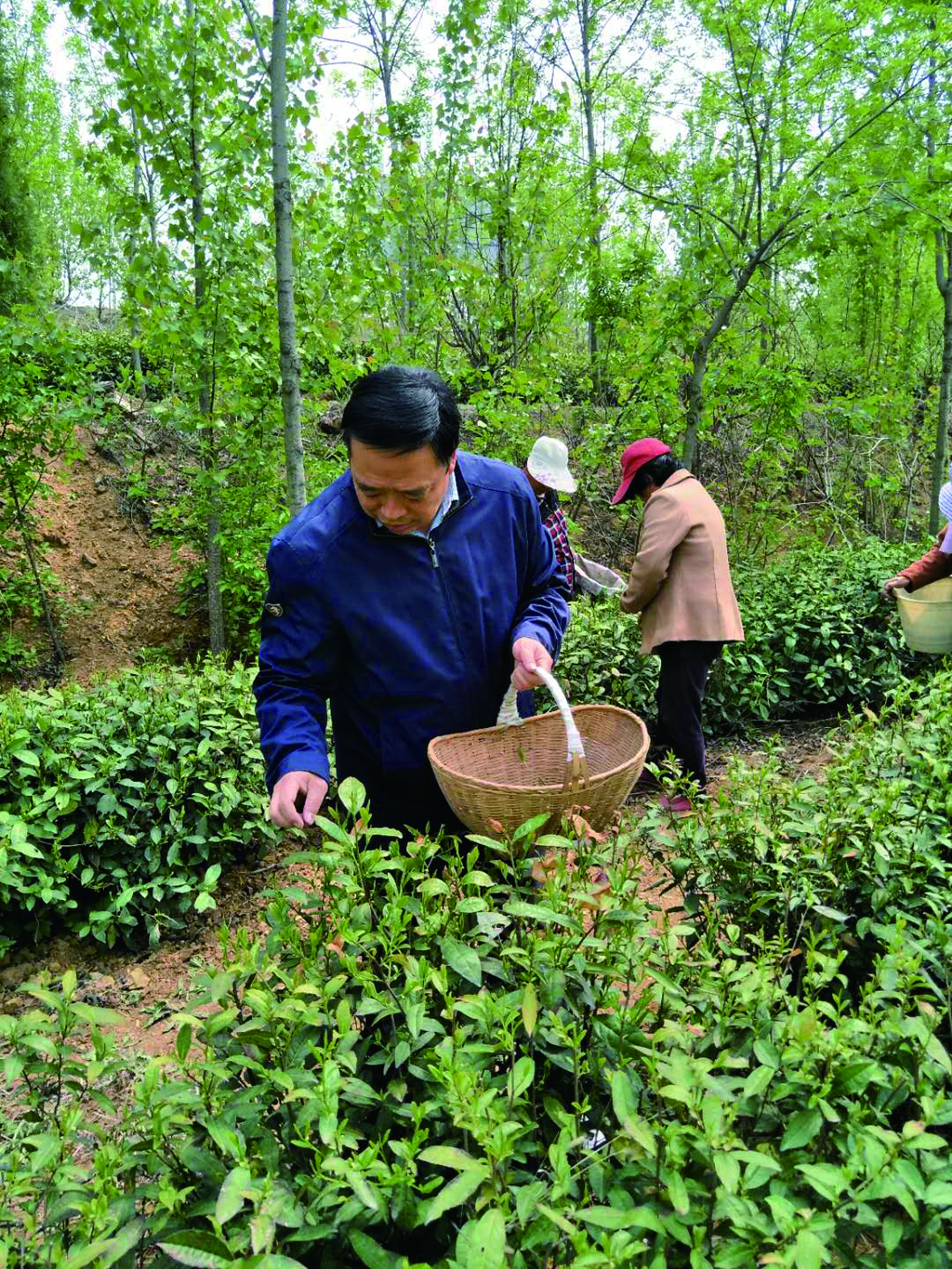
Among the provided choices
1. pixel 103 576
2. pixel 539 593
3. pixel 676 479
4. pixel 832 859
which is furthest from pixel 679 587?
pixel 103 576

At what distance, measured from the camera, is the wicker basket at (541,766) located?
167cm

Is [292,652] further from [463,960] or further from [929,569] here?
[929,569]

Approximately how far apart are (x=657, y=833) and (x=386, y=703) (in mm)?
701

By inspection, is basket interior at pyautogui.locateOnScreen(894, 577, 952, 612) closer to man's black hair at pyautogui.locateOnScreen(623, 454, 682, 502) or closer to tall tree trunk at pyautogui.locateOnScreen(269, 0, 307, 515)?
man's black hair at pyautogui.locateOnScreen(623, 454, 682, 502)

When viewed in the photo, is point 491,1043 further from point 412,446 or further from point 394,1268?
point 412,446

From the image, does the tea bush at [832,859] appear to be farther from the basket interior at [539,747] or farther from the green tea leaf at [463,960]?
the green tea leaf at [463,960]

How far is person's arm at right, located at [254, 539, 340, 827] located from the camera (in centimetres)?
187

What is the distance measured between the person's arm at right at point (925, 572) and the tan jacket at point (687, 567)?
32.3 inches

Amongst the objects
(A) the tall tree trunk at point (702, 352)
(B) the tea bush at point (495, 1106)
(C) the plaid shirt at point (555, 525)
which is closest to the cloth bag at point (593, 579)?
(C) the plaid shirt at point (555, 525)

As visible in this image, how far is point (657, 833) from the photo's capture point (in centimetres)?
185

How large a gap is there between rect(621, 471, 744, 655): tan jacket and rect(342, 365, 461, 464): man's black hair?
259 cm

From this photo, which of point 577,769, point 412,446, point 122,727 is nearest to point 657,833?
point 577,769

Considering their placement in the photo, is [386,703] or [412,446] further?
[386,703]

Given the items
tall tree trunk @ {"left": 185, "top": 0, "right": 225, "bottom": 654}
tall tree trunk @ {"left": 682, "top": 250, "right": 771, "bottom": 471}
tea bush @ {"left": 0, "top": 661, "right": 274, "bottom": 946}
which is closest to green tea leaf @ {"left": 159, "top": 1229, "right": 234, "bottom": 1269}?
tea bush @ {"left": 0, "top": 661, "right": 274, "bottom": 946}
